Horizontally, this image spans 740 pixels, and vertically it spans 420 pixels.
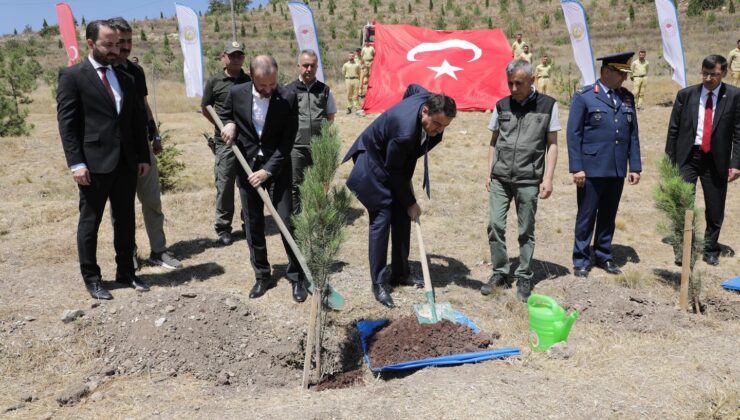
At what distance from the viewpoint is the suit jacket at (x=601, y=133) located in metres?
4.90

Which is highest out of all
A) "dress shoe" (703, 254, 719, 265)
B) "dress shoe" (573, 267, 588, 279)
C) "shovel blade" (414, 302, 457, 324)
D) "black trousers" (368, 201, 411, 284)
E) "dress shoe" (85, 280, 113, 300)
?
"black trousers" (368, 201, 411, 284)

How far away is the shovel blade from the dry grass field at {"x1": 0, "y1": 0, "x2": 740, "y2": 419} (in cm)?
27

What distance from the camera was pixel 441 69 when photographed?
14.4 metres

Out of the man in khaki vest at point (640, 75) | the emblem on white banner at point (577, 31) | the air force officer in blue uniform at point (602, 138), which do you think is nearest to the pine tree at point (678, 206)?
the air force officer in blue uniform at point (602, 138)

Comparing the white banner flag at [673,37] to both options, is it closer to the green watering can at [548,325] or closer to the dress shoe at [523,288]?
the dress shoe at [523,288]

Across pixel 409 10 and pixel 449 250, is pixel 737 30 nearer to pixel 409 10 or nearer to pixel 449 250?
pixel 409 10

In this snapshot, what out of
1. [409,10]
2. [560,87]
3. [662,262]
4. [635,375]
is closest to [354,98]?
[560,87]

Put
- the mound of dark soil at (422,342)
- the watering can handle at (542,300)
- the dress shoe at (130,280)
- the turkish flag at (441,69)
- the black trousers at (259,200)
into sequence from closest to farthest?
the mound of dark soil at (422,342)
the watering can handle at (542,300)
the black trousers at (259,200)
the dress shoe at (130,280)
the turkish flag at (441,69)

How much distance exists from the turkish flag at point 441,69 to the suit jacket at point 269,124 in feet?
33.1

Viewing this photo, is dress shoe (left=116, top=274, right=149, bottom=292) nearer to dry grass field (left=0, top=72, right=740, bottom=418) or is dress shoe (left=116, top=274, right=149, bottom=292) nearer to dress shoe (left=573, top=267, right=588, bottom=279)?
dry grass field (left=0, top=72, right=740, bottom=418)

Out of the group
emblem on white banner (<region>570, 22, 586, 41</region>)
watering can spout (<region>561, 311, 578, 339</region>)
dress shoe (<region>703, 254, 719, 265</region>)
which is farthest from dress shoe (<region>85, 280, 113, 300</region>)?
emblem on white banner (<region>570, 22, 586, 41</region>)

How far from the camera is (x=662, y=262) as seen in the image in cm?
572

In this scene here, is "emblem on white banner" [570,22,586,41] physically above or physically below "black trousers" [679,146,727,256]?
above

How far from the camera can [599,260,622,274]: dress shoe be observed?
→ 5.28 m
